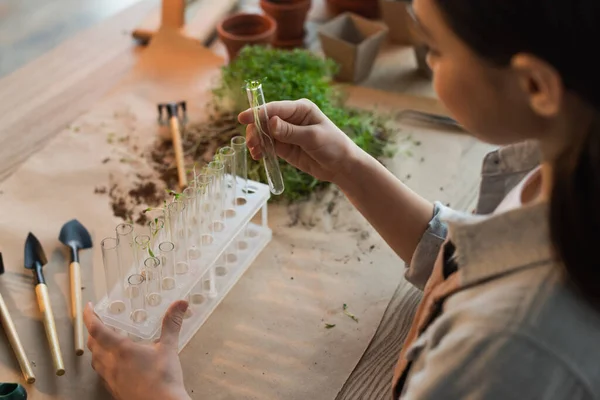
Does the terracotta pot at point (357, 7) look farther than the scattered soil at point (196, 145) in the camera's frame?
Yes

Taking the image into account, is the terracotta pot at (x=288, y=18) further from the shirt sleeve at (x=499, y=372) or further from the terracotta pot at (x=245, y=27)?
the shirt sleeve at (x=499, y=372)

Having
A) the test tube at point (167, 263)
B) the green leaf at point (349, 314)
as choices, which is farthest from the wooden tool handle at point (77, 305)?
the green leaf at point (349, 314)

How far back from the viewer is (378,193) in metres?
0.71

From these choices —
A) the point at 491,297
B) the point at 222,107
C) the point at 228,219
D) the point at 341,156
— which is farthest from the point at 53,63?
the point at 491,297

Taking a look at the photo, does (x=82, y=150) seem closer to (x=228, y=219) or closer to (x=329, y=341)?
(x=228, y=219)

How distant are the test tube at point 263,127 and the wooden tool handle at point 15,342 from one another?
333 millimetres

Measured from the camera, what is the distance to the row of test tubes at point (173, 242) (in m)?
0.70

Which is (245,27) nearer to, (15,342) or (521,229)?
(15,342)

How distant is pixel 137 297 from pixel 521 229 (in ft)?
1.39

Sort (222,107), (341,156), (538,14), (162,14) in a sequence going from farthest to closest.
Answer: (162,14)
(222,107)
(341,156)
(538,14)

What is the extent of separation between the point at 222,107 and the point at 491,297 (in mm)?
786

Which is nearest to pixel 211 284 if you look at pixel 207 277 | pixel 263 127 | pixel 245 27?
pixel 207 277

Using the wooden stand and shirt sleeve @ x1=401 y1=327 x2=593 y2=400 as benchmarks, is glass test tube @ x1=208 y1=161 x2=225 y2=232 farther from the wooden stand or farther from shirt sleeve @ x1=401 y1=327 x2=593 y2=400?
the wooden stand

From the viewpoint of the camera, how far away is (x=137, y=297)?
0.69 metres
